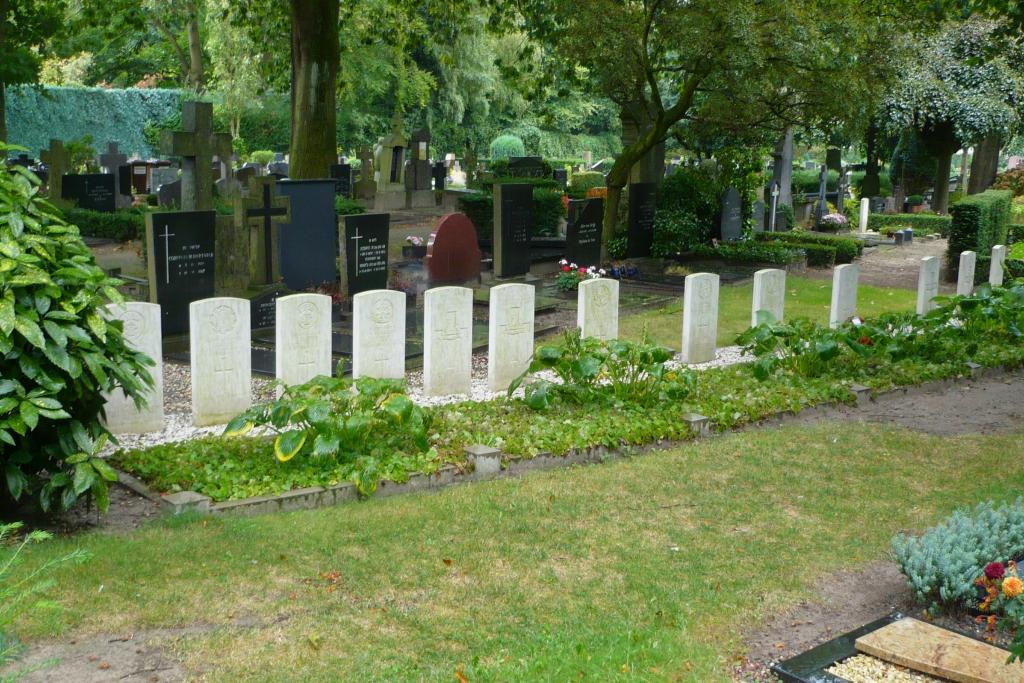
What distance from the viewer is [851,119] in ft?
57.4

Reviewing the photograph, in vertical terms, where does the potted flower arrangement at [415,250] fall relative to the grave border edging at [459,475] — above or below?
above

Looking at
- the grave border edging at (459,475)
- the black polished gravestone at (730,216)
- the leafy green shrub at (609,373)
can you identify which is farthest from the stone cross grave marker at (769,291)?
the black polished gravestone at (730,216)

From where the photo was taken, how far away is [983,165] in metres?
30.7

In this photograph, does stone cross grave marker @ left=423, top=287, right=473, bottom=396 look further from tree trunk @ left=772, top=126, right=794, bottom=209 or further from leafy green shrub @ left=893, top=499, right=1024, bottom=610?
tree trunk @ left=772, top=126, right=794, bottom=209

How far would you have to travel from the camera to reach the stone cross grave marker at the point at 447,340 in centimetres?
920

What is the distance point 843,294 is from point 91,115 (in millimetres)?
34842

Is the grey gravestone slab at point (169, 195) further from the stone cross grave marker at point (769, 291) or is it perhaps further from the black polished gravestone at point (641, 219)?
the stone cross grave marker at point (769, 291)

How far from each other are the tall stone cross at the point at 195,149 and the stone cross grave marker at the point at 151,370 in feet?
23.9

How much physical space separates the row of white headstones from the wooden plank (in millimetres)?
4789

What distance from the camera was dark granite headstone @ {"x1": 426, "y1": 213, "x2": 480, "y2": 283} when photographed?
1473 centimetres

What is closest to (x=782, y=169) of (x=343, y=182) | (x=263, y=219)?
(x=343, y=182)

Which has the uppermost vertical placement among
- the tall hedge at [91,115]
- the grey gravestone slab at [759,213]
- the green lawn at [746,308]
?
the tall hedge at [91,115]

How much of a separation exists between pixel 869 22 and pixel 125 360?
13.7 metres

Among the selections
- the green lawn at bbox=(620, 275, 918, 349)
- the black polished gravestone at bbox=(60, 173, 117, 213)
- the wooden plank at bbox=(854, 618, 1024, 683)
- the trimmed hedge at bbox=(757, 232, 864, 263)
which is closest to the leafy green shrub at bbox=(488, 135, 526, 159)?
the trimmed hedge at bbox=(757, 232, 864, 263)
